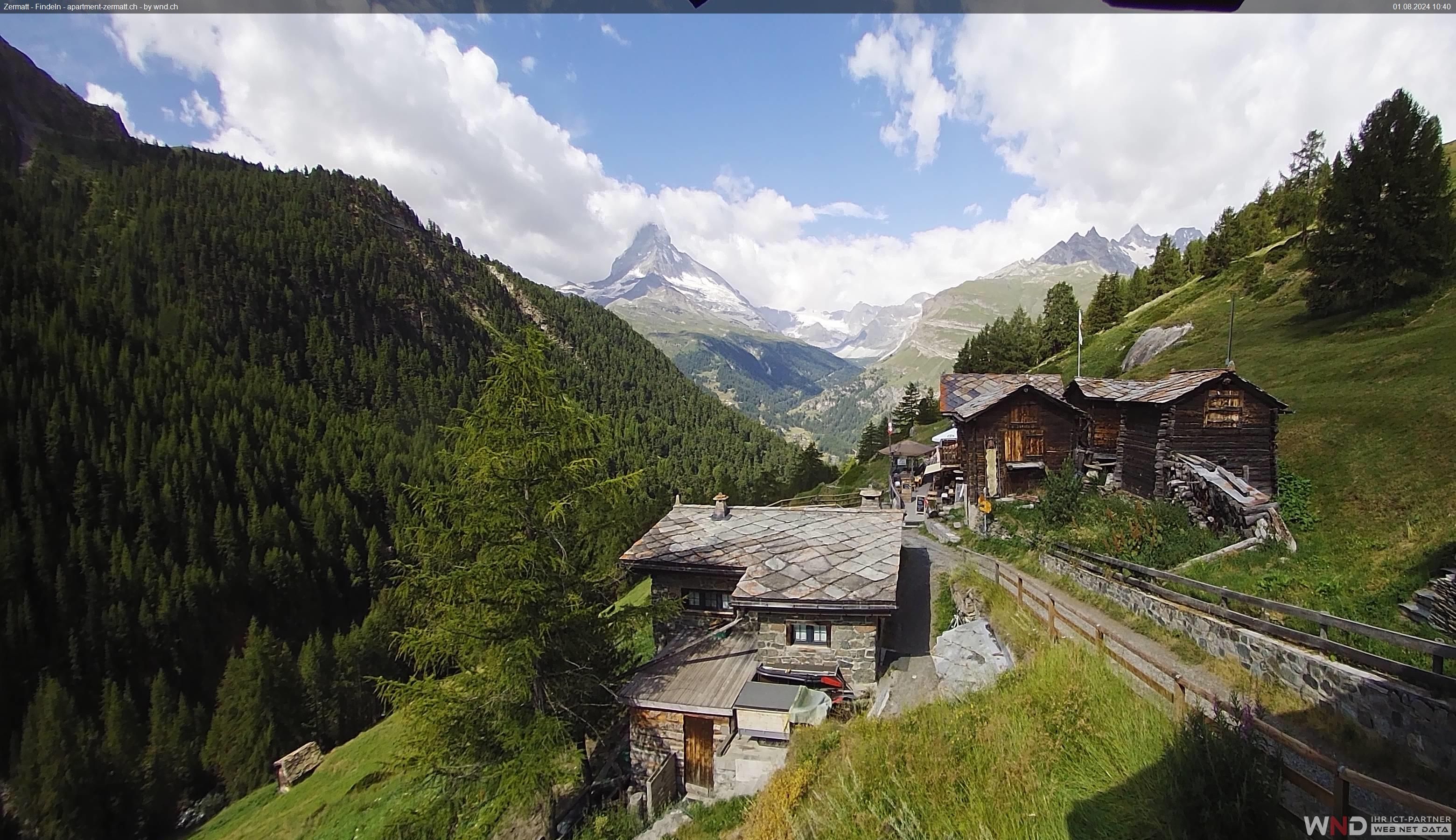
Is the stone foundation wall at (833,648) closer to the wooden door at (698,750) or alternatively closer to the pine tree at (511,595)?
the wooden door at (698,750)

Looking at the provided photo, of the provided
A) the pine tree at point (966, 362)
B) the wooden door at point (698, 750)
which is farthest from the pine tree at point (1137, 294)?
the wooden door at point (698, 750)

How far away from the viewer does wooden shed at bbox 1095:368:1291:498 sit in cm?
2173

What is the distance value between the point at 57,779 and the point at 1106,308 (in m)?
119

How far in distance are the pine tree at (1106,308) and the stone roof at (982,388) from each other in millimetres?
49652

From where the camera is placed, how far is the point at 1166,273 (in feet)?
240

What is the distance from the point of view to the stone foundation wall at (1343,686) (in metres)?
7.87

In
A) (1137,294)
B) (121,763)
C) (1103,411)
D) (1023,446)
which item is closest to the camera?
(1103,411)

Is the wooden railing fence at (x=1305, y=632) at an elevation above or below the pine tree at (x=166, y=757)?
above

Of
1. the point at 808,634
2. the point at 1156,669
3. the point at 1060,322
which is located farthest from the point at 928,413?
the point at 1156,669

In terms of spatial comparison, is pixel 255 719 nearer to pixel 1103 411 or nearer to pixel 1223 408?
pixel 1103 411

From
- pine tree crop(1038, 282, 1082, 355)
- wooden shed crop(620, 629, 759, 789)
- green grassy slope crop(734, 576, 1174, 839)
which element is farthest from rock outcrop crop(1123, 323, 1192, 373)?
green grassy slope crop(734, 576, 1174, 839)

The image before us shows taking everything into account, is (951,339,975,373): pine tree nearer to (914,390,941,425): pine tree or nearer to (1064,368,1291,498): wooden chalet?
(914,390,941,425): pine tree

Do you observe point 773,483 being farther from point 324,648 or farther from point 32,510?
point 32,510

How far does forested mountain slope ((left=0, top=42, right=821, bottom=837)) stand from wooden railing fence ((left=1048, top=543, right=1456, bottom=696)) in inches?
513
